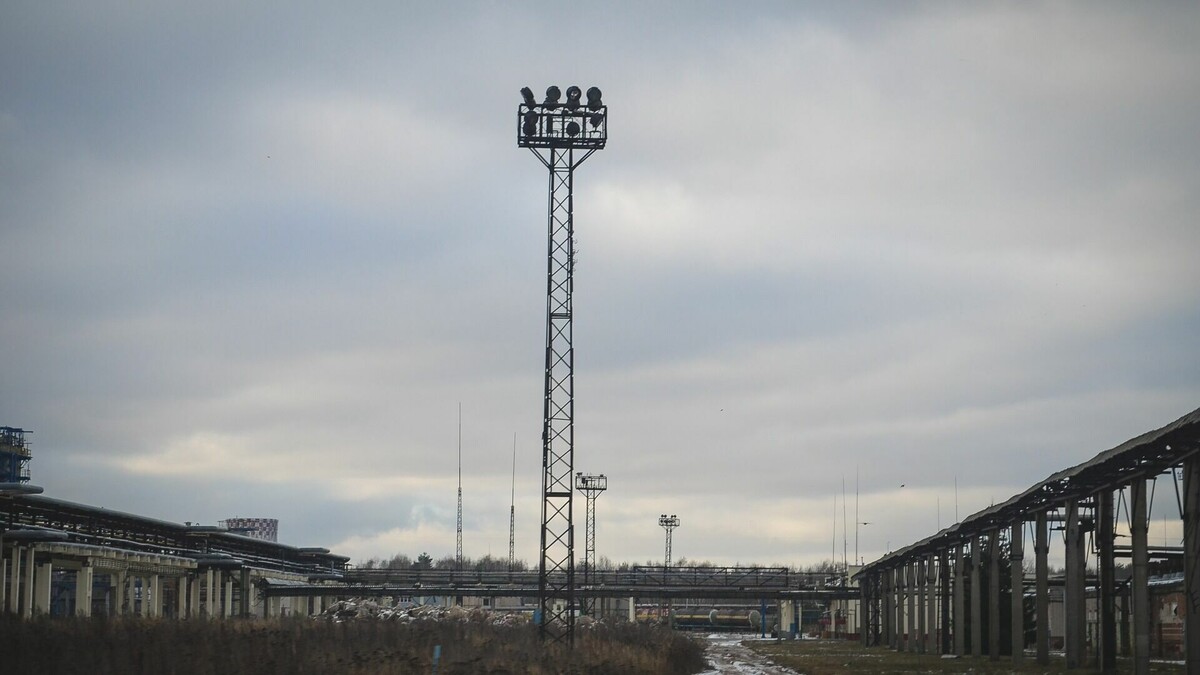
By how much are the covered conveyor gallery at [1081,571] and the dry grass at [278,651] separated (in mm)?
15693

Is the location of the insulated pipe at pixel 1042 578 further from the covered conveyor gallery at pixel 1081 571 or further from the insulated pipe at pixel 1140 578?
the insulated pipe at pixel 1140 578

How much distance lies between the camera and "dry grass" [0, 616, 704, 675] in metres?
28.6

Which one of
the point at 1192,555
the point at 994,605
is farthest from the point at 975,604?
the point at 1192,555

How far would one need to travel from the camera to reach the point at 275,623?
46.1 metres

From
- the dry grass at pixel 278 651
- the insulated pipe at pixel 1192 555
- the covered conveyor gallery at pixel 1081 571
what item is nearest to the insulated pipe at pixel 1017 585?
the covered conveyor gallery at pixel 1081 571

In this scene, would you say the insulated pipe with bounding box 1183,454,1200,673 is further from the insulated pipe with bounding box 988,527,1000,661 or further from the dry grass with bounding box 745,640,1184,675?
the insulated pipe with bounding box 988,527,1000,661

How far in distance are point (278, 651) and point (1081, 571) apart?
31.7m

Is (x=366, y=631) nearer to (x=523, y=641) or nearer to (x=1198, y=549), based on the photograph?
(x=523, y=641)

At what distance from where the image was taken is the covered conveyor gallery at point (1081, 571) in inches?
1473

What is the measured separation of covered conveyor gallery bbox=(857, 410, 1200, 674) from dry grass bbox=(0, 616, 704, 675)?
15.7m

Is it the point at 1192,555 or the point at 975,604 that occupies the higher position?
the point at 1192,555

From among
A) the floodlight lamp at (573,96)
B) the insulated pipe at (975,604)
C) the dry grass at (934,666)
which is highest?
the floodlight lamp at (573,96)

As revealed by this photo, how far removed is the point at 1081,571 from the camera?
50.9 metres

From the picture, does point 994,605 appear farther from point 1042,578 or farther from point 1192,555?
point 1192,555
